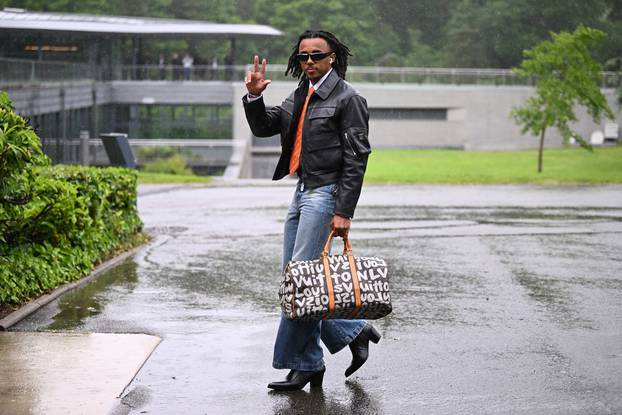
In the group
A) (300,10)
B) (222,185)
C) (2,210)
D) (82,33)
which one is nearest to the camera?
(2,210)

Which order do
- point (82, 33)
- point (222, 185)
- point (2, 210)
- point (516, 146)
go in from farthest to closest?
point (516, 146)
point (82, 33)
point (222, 185)
point (2, 210)

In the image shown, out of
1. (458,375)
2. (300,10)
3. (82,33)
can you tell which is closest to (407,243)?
(458,375)

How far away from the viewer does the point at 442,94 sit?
5512cm

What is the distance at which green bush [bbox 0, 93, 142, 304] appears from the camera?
326 inches

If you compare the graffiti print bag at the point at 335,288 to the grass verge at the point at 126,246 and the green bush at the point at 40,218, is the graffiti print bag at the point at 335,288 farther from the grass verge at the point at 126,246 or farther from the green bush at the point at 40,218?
the grass verge at the point at 126,246

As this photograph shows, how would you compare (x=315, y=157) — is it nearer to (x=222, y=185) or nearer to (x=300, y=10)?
(x=222, y=185)

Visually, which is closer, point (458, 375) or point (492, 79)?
point (458, 375)

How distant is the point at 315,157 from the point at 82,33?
159 feet

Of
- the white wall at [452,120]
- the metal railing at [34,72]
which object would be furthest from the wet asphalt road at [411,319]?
the white wall at [452,120]

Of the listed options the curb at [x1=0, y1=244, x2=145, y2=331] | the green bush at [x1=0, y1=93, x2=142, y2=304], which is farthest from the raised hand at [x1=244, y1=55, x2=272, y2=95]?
the curb at [x1=0, y1=244, x2=145, y2=331]

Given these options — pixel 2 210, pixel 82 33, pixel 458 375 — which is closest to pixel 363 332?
pixel 458 375

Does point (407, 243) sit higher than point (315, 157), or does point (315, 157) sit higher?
point (315, 157)

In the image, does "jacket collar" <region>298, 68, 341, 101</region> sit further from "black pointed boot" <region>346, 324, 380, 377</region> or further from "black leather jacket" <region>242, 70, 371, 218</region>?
"black pointed boot" <region>346, 324, 380, 377</region>

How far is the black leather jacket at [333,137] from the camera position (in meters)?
6.23
